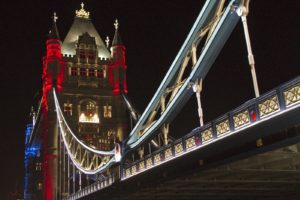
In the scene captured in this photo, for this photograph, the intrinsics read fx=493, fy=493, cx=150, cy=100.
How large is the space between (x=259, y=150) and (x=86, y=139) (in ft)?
155

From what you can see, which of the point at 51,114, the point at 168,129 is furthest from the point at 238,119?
the point at 51,114

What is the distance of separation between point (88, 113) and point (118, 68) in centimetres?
812

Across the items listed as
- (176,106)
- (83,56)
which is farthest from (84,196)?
(83,56)

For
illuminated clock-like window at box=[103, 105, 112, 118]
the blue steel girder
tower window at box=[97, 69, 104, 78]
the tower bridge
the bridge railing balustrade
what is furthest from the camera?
tower window at box=[97, 69, 104, 78]

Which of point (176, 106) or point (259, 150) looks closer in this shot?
point (259, 150)

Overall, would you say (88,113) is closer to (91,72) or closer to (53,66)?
(91,72)

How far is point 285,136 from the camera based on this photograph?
14453 mm

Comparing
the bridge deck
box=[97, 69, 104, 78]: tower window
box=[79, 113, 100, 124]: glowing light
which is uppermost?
box=[97, 69, 104, 78]: tower window

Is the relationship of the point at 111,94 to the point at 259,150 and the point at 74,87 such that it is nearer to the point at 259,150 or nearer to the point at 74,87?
the point at 74,87

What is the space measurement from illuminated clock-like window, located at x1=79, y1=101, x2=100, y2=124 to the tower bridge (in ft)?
0.43

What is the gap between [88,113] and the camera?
6300cm

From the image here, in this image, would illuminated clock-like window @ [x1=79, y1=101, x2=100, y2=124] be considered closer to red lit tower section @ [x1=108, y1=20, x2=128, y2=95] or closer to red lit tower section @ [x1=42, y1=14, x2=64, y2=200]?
red lit tower section @ [x1=42, y1=14, x2=64, y2=200]

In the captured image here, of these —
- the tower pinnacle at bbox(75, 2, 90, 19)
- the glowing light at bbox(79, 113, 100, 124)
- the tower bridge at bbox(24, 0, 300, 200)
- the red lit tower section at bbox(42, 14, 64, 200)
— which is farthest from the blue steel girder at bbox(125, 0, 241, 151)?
the tower pinnacle at bbox(75, 2, 90, 19)

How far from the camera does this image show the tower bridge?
1605 cm
